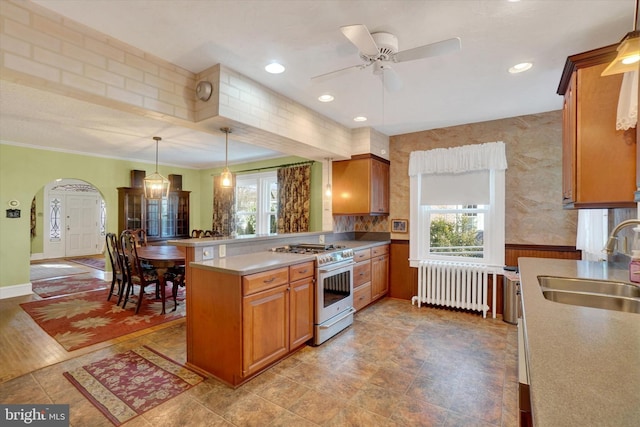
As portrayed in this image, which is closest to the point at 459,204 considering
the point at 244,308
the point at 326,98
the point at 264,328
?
the point at 326,98

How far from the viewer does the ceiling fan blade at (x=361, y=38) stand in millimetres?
1691

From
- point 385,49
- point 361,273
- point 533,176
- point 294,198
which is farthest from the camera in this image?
point 294,198

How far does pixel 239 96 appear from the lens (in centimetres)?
273

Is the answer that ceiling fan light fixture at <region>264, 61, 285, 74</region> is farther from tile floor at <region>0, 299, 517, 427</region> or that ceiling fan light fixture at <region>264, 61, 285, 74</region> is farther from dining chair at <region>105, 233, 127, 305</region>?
dining chair at <region>105, 233, 127, 305</region>

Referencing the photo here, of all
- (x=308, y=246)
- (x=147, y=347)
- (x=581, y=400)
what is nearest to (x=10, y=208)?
(x=147, y=347)

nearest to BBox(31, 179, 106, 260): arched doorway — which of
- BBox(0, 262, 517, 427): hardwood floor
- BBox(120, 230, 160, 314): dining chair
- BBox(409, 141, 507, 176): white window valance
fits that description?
BBox(120, 230, 160, 314): dining chair

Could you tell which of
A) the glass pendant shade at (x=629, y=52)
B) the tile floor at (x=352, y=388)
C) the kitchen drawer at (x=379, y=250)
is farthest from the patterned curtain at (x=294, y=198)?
the glass pendant shade at (x=629, y=52)

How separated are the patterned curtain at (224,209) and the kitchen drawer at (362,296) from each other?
12.6ft

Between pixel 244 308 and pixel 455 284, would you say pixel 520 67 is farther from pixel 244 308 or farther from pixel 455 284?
pixel 244 308

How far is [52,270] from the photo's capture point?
6.86 metres

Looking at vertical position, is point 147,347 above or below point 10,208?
below

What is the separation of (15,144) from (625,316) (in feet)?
24.7

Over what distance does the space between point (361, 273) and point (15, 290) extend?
221 inches

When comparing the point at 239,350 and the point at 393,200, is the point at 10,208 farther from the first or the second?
the point at 393,200
